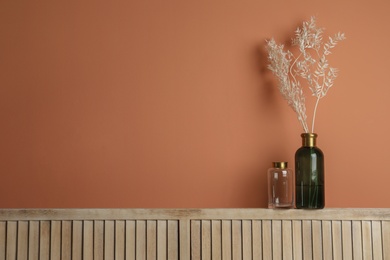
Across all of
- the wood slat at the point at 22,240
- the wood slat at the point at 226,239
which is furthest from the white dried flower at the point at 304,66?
the wood slat at the point at 22,240

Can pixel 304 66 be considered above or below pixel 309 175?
above

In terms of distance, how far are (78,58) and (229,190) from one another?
0.80m

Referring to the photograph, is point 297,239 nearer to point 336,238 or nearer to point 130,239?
point 336,238

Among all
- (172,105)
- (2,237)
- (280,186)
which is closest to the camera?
(2,237)

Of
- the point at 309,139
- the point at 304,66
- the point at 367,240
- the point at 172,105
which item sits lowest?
the point at 367,240

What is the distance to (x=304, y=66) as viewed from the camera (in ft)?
7.22

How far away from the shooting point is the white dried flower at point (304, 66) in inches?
84.7

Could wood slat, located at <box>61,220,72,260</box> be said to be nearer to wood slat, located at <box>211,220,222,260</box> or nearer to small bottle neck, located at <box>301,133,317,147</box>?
wood slat, located at <box>211,220,222,260</box>

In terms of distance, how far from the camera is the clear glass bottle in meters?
2.09

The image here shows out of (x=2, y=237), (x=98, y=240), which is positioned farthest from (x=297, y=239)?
(x=2, y=237)

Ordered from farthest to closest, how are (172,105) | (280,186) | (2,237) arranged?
(172,105) < (280,186) < (2,237)

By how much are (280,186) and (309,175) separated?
0.13 meters

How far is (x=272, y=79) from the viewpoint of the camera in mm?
2260

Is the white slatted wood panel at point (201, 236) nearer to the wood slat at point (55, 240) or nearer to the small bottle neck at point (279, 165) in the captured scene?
the wood slat at point (55, 240)
